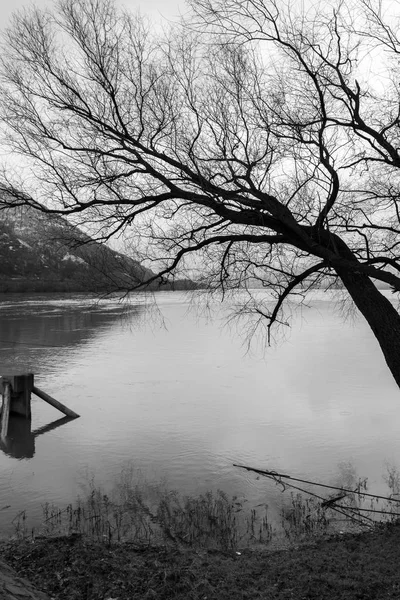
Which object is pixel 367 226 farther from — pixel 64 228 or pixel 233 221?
pixel 64 228

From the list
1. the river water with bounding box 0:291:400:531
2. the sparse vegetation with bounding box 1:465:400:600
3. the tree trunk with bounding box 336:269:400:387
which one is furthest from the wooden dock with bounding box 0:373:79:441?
the tree trunk with bounding box 336:269:400:387

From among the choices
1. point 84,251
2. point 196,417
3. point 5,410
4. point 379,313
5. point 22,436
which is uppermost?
point 84,251

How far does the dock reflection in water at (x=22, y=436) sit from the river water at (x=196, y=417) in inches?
1.8

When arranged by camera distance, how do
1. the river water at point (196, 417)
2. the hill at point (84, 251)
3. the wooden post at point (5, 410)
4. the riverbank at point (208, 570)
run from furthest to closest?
the wooden post at point (5, 410) → the river water at point (196, 417) → the hill at point (84, 251) → the riverbank at point (208, 570)

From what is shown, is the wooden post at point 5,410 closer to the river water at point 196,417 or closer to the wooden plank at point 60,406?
the river water at point 196,417

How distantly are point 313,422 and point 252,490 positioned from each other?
16.1 ft

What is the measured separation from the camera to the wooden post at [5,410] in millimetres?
12473

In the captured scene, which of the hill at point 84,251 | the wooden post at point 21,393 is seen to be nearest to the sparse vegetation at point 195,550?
the hill at point 84,251

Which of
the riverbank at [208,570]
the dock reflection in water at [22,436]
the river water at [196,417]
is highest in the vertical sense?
the riverbank at [208,570]

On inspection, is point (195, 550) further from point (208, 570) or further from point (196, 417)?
point (196, 417)

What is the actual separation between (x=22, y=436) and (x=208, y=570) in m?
8.27

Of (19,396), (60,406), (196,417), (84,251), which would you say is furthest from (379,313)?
(19,396)

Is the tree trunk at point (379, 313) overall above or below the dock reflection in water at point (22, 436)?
above

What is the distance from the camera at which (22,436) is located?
12.4 metres
